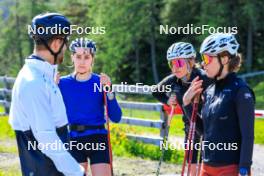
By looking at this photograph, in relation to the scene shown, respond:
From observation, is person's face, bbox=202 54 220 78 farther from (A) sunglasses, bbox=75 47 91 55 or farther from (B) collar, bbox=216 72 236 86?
(A) sunglasses, bbox=75 47 91 55

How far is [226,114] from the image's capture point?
15.6 ft

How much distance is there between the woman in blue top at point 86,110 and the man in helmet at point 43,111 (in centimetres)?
194

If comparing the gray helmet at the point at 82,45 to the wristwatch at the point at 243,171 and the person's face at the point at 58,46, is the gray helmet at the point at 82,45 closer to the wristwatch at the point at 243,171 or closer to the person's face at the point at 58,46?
the person's face at the point at 58,46

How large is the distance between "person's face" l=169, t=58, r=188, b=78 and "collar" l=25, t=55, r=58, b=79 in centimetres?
300

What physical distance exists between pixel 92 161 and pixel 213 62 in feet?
6.17

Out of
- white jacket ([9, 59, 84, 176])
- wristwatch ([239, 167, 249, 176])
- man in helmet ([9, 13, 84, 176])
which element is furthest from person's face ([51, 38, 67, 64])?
wristwatch ([239, 167, 249, 176])

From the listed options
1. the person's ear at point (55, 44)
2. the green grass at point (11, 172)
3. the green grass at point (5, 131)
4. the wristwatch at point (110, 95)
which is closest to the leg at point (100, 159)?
the wristwatch at point (110, 95)

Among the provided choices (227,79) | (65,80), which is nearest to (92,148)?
(65,80)

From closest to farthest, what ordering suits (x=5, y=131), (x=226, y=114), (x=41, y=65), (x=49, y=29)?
1. (x=41, y=65)
2. (x=49, y=29)
3. (x=226, y=114)
4. (x=5, y=131)

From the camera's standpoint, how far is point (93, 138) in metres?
6.09

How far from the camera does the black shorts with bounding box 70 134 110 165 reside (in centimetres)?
602

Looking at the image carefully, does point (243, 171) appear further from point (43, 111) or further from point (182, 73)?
point (182, 73)

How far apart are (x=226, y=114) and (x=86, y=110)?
1884mm

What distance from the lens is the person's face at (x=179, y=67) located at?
6770 millimetres
